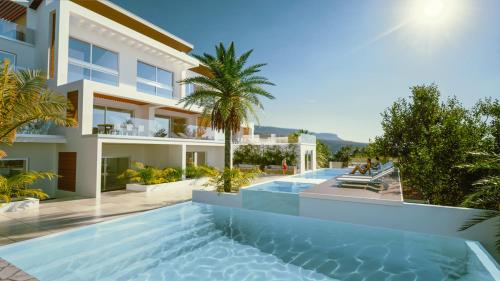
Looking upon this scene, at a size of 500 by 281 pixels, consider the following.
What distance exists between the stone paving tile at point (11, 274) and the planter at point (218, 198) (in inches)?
312

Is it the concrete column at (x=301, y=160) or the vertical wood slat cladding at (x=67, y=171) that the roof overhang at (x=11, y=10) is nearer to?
the vertical wood slat cladding at (x=67, y=171)

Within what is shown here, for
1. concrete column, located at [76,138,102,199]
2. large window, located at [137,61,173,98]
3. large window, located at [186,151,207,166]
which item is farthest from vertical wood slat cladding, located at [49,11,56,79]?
large window, located at [186,151,207,166]

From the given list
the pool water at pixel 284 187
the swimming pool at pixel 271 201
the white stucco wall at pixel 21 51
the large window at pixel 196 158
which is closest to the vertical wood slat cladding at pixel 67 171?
the white stucco wall at pixel 21 51

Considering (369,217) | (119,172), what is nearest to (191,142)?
(119,172)

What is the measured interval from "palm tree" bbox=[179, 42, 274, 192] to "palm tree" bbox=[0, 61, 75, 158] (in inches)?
254

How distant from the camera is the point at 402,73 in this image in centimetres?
1781

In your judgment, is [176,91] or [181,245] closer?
[181,245]

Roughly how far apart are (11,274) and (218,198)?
27.0ft

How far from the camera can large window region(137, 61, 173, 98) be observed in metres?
21.1

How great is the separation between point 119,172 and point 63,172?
3.80 meters

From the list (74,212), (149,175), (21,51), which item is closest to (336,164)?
(149,175)

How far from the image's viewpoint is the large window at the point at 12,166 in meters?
13.5

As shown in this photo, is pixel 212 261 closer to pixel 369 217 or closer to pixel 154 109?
pixel 369 217

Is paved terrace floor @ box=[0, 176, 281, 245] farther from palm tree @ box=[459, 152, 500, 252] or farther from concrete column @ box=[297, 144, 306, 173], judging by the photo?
concrete column @ box=[297, 144, 306, 173]
